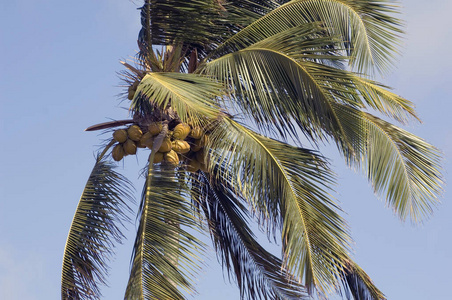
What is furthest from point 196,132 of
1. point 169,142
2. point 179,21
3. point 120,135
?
point 179,21

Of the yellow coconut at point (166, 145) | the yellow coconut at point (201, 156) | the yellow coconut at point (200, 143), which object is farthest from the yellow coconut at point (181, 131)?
the yellow coconut at point (201, 156)

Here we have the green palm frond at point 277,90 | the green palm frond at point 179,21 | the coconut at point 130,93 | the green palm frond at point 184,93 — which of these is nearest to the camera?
the green palm frond at point 184,93

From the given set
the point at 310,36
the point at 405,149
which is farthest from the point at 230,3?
the point at 405,149

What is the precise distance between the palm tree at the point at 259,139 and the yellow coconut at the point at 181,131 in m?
0.02

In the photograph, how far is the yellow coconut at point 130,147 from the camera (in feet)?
28.8

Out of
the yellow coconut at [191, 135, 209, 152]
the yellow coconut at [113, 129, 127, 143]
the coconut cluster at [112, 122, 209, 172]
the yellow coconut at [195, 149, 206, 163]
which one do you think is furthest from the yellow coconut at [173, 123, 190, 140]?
the yellow coconut at [113, 129, 127, 143]

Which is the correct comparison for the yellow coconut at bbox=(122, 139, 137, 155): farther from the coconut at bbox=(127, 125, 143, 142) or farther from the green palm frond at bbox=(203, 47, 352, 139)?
the green palm frond at bbox=(203, 47, 352, 139)

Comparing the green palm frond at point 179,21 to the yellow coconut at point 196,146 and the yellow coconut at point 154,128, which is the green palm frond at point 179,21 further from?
the yellow coconut at point 196,146

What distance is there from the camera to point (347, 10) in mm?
9117

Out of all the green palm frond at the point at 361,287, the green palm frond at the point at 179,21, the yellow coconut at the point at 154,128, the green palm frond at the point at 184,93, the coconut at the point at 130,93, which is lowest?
the green palm frond at the point at 361,287

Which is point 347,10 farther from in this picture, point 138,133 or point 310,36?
point 138,133

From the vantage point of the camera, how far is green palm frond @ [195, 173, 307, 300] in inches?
383

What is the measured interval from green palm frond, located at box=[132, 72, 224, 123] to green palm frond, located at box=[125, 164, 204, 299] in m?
0.91

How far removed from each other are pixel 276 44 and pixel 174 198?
2.16m
